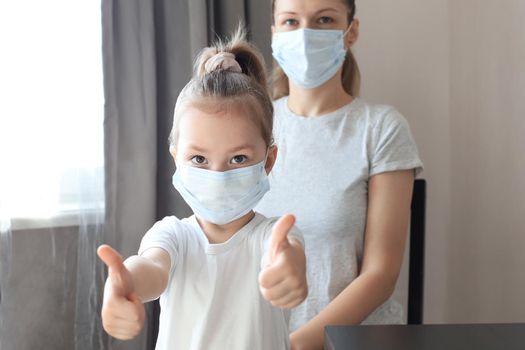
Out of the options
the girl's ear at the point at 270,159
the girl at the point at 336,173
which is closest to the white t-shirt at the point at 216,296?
the girl's ear at the point at 270,159

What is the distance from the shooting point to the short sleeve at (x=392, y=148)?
142 centimetres

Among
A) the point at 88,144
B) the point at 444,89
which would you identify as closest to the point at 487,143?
the point at 444,89

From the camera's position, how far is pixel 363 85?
2098mm

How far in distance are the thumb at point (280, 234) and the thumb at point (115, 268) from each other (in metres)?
0.20

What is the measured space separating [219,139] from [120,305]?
1.07ft

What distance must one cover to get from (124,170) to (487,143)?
1.14 meters

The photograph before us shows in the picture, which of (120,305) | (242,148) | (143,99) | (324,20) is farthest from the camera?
(143,99)

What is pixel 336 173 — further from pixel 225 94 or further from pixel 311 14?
pixel 225 94

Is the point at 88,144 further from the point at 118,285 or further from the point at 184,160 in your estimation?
the point at 118,285

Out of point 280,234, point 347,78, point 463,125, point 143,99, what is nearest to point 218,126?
point 280,234

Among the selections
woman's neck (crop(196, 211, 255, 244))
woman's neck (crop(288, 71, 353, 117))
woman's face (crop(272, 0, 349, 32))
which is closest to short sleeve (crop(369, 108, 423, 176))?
woman's neck (crop(288, 71, 353, 117))

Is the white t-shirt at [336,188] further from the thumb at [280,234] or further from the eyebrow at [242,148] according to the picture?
the thumb at [280,234]

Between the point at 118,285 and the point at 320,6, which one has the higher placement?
the point at 320,6

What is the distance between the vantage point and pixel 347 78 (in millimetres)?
1660
